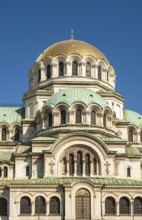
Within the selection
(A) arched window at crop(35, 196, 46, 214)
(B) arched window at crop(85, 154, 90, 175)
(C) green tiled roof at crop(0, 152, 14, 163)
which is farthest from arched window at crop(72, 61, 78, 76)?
(A) arched window at crop(35, 196, 46, 214)

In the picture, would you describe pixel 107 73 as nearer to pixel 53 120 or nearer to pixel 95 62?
pixel 95 62

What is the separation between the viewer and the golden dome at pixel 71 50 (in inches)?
2313

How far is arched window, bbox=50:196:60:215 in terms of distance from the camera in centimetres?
4484

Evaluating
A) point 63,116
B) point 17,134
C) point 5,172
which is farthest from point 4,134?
point 63,116

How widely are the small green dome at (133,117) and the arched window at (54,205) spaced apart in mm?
16251

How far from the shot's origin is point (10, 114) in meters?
57.7

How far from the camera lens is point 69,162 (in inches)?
1868

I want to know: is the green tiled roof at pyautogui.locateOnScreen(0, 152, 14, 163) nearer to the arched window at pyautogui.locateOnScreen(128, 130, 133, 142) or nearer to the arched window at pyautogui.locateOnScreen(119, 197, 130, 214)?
the arched window at pyautogui.locateOnScreen(119, 197, 130, 214)

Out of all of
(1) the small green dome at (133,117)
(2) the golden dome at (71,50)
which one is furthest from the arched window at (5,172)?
(1) the small green dome at (133,117)

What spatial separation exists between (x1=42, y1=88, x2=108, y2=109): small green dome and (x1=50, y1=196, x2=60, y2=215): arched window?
1002 cm

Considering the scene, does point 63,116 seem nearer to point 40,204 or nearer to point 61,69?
point 61,69

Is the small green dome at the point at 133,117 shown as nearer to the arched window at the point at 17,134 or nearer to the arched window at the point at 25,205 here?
the arched window at the point at 17,134

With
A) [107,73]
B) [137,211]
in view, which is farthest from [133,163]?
[107,73]

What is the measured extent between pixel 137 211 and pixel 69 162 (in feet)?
24.7
